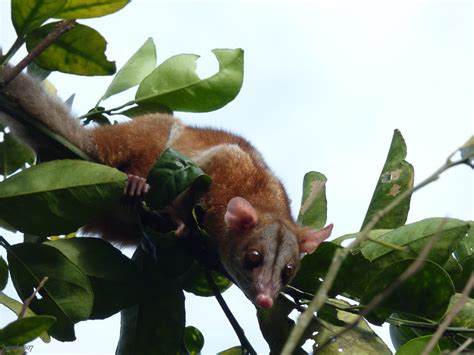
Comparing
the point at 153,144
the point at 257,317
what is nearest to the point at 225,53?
the point at 153,144

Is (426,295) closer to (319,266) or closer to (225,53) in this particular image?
(319,266)

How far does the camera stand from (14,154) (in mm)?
4895

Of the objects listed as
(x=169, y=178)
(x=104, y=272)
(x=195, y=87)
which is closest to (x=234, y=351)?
(x=104, y=272)

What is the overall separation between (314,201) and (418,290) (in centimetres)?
139

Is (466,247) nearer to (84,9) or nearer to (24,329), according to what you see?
(84,9)

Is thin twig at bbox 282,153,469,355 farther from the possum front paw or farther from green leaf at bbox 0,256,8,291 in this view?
the possum front paw

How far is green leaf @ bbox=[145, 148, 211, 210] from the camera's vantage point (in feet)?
12.9

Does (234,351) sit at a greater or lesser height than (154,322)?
lesser

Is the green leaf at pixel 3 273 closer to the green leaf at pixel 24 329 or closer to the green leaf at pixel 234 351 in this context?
the green leaf at pixel 234 351

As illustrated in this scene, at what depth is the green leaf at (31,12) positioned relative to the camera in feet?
12.7

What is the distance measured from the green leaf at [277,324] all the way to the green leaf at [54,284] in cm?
96

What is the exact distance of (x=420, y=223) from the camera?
12.5 ft

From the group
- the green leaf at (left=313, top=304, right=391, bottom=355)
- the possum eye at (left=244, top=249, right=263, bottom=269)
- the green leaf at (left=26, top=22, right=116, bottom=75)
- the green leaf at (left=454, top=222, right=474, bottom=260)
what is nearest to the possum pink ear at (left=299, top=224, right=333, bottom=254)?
the possum eye at (left=244, top=249, right=263, bottom=269)

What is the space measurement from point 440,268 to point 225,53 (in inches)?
77.9
